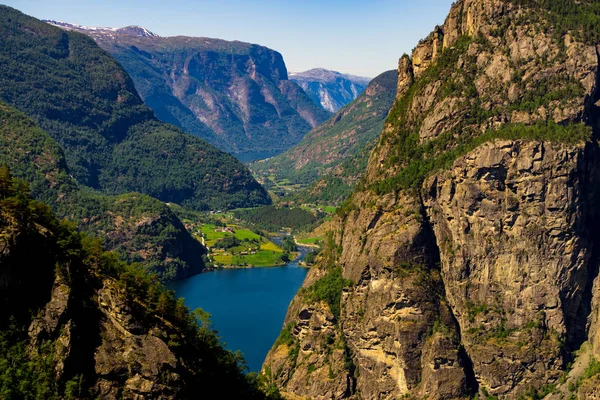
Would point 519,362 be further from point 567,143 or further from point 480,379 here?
point 567,143

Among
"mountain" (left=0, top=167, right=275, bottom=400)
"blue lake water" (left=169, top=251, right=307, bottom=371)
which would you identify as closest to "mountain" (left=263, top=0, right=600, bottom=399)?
"blue lake water" (left=169, top=251, right=307, bottom=371)

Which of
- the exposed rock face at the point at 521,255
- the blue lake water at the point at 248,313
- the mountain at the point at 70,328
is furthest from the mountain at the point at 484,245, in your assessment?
the mountain at the point at 70,328

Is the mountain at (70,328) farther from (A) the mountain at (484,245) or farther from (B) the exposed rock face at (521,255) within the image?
(B) the exposed rock face at (521,255)

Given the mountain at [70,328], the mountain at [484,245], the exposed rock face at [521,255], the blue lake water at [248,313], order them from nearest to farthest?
the mountain at [70,328] < the exposed rock face at [521,255] < the mountain at [484,245] < the blue lake water at [248,313]

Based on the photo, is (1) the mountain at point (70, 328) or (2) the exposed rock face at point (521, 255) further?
(2) the exposed rock face at point (521, 255)

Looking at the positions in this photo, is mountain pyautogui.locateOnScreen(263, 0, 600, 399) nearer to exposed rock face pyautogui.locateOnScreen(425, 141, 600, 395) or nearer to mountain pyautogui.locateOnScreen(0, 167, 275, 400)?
exposed rock face pyautogui.locateOnScreen(425, 141, 600, 395)

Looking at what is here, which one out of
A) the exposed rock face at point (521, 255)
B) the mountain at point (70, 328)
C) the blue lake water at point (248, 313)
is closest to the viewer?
the mountain at point (70, 328)

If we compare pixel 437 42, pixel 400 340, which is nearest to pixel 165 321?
pixel 400 340
